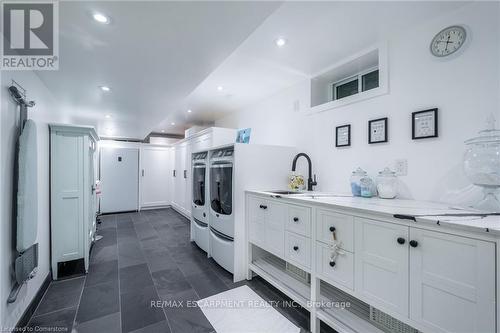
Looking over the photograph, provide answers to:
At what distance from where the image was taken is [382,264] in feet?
4.03

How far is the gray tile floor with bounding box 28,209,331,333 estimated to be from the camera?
5.62 feet

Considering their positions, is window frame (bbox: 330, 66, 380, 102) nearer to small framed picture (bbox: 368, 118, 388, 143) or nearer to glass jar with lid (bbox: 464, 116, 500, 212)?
small framed picture (bbox: 368, 118, 388, 143)

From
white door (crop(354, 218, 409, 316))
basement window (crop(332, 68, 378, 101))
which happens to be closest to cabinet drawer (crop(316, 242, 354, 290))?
white door (crop(354, 218, 409, 316))

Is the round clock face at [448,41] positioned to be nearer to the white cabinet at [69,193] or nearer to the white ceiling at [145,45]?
the white ceiling at [145,45]

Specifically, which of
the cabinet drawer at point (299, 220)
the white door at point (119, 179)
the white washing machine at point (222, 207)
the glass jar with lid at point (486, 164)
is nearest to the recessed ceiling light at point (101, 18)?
the white washing machine at point (222, 207)

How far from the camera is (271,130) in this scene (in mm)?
3471

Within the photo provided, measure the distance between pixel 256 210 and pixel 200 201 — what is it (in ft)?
4.13

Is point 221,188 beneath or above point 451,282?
above

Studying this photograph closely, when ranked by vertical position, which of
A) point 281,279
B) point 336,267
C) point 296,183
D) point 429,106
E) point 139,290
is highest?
point 429,106

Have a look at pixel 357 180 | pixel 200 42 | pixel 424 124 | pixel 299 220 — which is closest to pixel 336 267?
pixel 299 220

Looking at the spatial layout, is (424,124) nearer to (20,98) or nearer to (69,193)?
(20,98)

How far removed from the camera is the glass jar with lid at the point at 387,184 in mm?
1835

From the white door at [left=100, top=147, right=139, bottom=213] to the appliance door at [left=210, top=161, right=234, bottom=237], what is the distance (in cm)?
424

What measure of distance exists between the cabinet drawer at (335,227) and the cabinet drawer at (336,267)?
2.3 inches
